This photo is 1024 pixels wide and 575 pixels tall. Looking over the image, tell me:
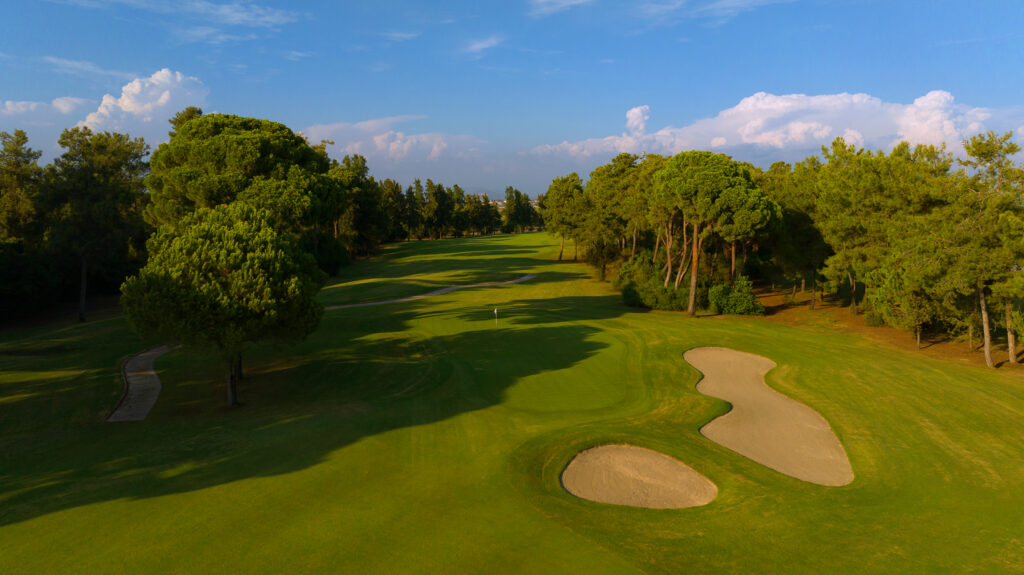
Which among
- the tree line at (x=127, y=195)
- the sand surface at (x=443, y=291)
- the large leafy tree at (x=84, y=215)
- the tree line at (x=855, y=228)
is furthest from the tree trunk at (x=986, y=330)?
the large leafy tree at (x=84, y=215)

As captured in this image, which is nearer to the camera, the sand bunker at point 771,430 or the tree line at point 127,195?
the sand bunker at point 771,430

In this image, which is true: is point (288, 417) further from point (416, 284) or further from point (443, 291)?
point (416, 284)

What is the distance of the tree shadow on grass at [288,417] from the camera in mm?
12836

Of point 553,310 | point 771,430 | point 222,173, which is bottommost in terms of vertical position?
point 771,430

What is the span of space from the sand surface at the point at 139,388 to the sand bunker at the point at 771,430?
21.2 m

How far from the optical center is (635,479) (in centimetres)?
1399

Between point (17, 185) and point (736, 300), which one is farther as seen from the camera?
point (17, 185)

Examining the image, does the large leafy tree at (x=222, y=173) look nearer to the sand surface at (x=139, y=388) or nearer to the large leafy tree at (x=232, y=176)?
the large leafy tree at (x=232, y=176)

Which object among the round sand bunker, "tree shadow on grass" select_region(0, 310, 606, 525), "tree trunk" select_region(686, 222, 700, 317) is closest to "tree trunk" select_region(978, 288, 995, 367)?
"tree trunk" select_region(686, 222, 700, 317)

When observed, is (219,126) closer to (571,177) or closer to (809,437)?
(809,437)

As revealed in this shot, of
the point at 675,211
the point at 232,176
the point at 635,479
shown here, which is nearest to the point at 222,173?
the point at 232,176

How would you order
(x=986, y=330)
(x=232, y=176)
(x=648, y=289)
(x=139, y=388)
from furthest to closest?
(x=648, y=289) < (x=232, y=176) < (x=986, y=330) < (x=139, y=388)

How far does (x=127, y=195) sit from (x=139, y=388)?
115ft

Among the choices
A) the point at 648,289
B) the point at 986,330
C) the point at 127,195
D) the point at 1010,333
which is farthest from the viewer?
the point at 127,195
